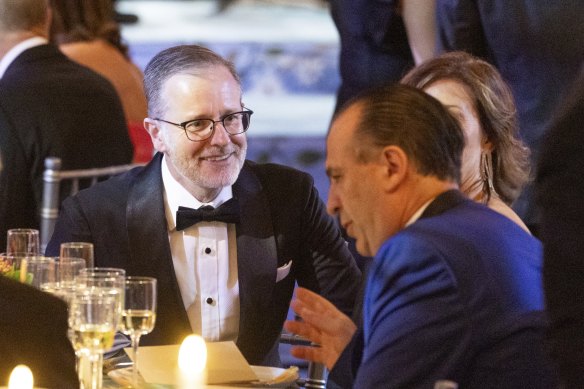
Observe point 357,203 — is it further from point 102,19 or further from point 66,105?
point 102,19

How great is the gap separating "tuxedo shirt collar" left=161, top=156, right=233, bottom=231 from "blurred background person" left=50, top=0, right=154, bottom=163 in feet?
7.91

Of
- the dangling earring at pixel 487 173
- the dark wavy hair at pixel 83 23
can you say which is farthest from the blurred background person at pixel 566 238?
the dark wavy hair at pixel 83 23

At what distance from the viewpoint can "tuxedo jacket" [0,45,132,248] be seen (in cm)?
458

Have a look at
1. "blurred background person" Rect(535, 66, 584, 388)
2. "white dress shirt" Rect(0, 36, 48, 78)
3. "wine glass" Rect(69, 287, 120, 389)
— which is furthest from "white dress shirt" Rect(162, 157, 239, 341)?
"white dress shirt" Rect(0, 36, 48, 78)

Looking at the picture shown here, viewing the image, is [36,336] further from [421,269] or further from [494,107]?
[494,107]

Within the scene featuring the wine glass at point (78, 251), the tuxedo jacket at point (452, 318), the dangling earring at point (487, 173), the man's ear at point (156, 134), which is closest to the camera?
the tuxedo jacket at point (452, 318)

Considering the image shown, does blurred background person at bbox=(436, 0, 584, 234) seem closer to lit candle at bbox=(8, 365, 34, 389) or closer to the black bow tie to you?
the black bow tie

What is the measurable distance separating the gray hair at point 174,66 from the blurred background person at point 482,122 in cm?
51

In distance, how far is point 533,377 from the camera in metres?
2.06

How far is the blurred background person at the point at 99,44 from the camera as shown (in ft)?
18.5

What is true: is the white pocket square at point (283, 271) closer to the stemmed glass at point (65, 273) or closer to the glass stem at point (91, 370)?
the stemmed glass at point (65, 273)

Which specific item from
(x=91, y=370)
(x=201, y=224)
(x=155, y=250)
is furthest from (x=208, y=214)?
(x=91, y=370)

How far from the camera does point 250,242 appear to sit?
3137mm

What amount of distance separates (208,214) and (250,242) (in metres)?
0.14
